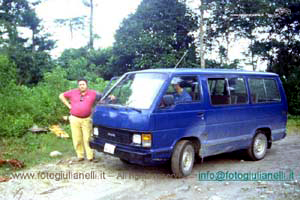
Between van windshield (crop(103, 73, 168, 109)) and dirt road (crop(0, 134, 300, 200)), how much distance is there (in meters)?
1.36

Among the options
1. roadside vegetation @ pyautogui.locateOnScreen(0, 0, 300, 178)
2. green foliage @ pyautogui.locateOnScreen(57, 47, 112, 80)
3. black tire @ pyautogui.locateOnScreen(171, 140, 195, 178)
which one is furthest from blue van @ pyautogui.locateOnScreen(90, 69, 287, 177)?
green foliage @ pyautogui.locateOnScreen(57, 47, 112, 80)

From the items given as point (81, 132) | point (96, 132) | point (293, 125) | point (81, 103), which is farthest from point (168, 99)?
point (293, 125)

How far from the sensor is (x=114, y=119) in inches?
218

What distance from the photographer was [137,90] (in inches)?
228

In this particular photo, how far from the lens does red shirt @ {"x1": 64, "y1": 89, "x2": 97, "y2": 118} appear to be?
6.32 m

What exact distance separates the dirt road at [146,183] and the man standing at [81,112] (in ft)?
1.55

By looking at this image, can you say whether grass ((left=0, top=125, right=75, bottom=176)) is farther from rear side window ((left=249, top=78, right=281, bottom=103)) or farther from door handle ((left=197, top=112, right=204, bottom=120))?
rear side window ((left=249, top=78, right=281, bottom=103))

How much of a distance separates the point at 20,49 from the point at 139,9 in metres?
11.1

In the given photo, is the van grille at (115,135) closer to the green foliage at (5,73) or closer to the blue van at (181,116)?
the blue van at (181,116)

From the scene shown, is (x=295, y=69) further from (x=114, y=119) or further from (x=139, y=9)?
(x=114, y=119)

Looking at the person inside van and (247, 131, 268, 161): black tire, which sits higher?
the person inside van

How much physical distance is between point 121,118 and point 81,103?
1320 millimetres

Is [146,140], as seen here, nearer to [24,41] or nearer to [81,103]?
[81,103]

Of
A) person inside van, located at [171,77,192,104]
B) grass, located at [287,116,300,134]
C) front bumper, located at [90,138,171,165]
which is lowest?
grass, located at [287,116,300,134]
